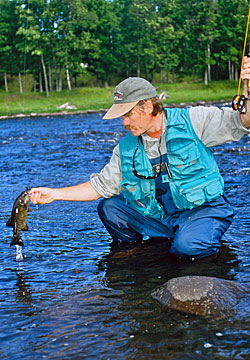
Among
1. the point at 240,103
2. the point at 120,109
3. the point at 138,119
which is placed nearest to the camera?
the point at 240,103

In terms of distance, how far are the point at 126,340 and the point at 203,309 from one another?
0.75 metres

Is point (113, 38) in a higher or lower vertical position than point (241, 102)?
higher

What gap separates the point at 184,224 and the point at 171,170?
585 millimetres

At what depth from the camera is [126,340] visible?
3.83 m

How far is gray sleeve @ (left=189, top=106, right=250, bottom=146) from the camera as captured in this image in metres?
4.95

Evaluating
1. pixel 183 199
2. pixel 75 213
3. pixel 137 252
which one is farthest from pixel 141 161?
pixel 75 213

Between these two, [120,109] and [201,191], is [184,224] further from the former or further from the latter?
[120,109]

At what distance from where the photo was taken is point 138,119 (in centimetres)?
510

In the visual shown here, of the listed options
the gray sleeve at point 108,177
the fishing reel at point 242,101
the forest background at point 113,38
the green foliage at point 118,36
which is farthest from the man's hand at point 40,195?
the forest background at point 113,38

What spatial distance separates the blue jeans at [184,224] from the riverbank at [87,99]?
3420 cm

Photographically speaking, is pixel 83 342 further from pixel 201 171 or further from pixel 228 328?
pixel 201 171

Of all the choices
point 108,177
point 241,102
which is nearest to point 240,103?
point 241,102

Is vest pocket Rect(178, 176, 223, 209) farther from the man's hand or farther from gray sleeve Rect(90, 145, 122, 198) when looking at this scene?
the man's hand

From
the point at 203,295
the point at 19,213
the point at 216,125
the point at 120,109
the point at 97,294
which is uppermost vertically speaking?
the point at 120,109
